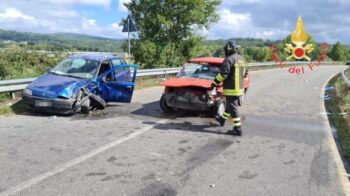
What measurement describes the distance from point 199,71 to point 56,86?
3.80 m

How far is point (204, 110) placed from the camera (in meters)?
10.3

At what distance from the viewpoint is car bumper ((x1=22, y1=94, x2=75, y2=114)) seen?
979cm

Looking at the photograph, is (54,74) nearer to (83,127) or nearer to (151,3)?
(83,127)

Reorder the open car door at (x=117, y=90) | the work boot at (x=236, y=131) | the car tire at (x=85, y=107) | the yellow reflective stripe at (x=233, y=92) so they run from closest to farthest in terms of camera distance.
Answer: the work boot at (x=236, y=131) < the yellow reflective stripe at (x=233, y=92) < the car tire at (x=85, y=107) < the open car door at (x=117, y=90)

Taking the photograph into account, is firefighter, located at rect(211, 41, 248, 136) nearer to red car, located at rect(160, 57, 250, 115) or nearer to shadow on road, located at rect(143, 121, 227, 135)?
shadow on road, located at rect(143, 121, 227, 135)

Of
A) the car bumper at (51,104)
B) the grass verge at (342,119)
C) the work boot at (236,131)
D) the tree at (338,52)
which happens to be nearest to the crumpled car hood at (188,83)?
the work boot at (236,131)

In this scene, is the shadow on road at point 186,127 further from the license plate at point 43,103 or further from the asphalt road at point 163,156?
the license plate at point 43,103

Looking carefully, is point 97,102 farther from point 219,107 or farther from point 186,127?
point 219,107

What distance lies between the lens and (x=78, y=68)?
37.3ft

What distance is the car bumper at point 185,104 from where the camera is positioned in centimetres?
1013

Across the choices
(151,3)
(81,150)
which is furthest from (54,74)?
(151,3)

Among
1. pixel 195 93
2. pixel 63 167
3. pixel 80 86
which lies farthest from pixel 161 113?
pixel 63 167

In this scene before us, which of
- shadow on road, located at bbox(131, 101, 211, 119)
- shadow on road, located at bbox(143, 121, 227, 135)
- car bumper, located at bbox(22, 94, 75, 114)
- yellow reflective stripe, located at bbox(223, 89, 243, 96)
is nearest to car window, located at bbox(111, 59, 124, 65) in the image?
shadow on road, located at bbox(131, 101, 211, 119)

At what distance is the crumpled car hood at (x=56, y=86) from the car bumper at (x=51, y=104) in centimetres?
12
